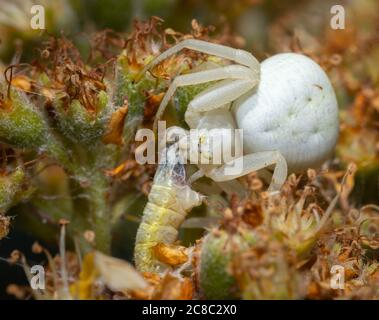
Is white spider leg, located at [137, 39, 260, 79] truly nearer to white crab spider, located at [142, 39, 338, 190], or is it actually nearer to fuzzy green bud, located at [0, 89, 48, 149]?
white crab spider, located at [142, 39, 338, 190]

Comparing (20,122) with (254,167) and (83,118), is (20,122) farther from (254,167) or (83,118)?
(254,167)

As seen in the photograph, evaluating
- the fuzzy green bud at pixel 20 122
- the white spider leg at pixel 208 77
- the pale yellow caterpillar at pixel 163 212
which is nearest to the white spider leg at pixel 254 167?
the pale yellow caterpillar at pixel 163 212

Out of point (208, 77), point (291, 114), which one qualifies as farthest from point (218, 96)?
point (291, 114)

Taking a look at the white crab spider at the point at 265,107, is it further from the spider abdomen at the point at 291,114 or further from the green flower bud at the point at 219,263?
the green flower bud at the point at 219,263

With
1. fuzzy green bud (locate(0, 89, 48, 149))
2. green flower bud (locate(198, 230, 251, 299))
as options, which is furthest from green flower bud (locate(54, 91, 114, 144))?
green flower bud (locate(198, 230, 251, 299))

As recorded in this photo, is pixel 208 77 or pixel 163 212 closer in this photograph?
pixel 163 212
